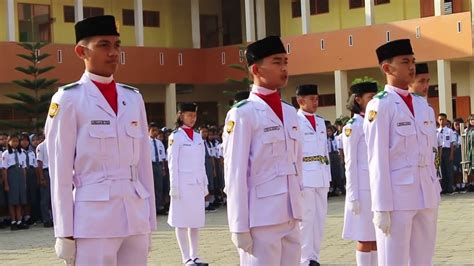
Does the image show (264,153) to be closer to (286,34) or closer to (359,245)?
(359,245)

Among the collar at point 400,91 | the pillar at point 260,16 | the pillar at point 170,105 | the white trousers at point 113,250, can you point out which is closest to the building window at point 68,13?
the pillar at point 170,105

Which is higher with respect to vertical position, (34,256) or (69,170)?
(69,170)

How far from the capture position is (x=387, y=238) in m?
7.20

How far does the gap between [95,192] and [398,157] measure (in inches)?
105

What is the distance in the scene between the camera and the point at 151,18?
140 ft

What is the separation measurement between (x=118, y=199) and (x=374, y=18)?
3368 cm

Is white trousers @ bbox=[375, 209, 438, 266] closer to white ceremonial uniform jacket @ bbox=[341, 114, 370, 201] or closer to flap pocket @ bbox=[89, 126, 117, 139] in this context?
white ceremonial uniform jacket @ bbox=[341, 114, 370, 201]

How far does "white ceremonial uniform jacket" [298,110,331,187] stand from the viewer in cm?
1146

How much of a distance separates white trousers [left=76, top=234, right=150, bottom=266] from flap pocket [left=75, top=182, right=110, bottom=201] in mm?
247

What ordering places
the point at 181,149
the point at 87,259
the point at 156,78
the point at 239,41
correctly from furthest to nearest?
1. the point at 239,41
2. the point at 156,78
3. the point at 181,149
4. the point at 87,259

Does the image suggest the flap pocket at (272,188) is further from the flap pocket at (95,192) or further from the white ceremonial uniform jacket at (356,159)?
the white ceremonial uniform jacket at (356,159)

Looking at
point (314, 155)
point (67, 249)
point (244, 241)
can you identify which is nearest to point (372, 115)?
point (244, 241)

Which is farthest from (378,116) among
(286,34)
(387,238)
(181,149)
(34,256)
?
(286,34)

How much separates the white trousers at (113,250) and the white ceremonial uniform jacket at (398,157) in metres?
2.17
